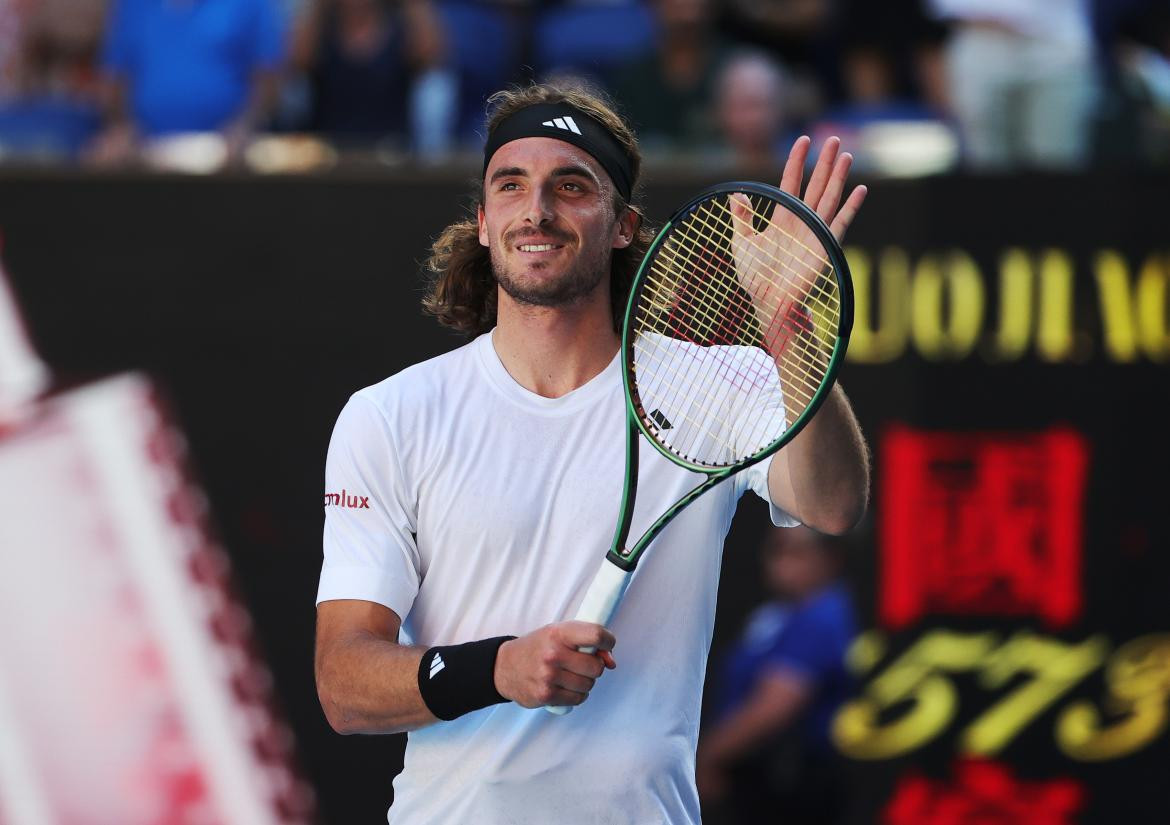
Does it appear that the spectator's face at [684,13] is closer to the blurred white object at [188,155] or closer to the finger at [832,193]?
the blurred white object at [188,155]

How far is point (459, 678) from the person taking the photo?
2.65 meters

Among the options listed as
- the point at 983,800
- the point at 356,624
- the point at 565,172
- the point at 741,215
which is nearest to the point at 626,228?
the point at 565,172

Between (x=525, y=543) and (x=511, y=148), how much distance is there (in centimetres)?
63

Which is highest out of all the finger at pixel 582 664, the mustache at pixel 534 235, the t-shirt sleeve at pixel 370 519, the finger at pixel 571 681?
the mustache at pixel 534 235

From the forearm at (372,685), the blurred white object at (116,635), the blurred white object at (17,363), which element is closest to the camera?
the forearm at (372,685)

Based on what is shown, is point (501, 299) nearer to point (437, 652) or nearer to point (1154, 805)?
point (437, 652)

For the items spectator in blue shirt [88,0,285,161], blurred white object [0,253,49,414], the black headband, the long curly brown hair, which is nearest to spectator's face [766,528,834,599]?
spectator in blue shirt [88,0,285,161]

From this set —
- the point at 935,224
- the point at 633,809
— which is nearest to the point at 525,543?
the point at 633,809

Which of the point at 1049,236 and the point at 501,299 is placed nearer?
the point at 501,299

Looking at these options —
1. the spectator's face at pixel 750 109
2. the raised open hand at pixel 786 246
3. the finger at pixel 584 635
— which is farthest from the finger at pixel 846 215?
the spectator's face at pixel 750 109

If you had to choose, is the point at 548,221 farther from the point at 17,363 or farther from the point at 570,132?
the point at 17,363

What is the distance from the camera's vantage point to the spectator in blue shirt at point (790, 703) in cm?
632

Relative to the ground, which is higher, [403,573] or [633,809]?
[403,573]

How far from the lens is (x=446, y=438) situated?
9.54 ft
